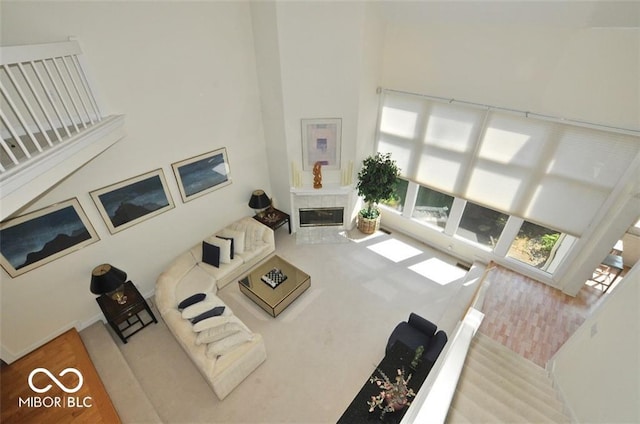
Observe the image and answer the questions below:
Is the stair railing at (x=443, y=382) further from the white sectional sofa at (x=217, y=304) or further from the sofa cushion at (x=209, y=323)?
the sofa cushion at (x=209, y=323)

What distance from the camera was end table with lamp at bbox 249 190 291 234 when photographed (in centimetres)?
631

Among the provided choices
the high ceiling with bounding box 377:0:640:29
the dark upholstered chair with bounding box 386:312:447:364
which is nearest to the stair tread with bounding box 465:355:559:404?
the dark upholstered chair with bounding box 386:312:447:364

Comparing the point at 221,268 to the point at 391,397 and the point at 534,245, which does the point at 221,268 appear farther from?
the point at 534,245

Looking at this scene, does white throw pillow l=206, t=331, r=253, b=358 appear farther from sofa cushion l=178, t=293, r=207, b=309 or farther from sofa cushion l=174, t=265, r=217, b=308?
sofa cushion l=174, t=265, r=217, b=308

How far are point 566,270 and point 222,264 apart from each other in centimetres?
642

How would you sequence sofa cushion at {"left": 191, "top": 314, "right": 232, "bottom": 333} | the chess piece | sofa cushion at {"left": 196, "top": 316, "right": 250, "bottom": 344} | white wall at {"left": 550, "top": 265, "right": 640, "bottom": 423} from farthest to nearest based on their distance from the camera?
the chess piece → sofa cushion at {"left": 191, "top": 314, "right": 232, "bottom": 333} → sofa cushion at {"left": 196, "top": 316, "right": 250, "bottom": 344} → white wall at {"left": 550, "top": 265, "right": 640, "bottom": 423}

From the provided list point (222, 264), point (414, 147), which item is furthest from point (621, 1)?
point (222, 264)

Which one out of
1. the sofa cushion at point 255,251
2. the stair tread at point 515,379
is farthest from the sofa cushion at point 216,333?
the stair tread at point 515,379

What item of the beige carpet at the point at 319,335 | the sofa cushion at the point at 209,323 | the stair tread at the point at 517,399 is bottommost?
the beige carpet at the point at 319,335

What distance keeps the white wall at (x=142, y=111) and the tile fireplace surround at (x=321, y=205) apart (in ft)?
5.60

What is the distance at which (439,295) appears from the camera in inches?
216

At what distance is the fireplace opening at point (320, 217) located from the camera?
6.77 m

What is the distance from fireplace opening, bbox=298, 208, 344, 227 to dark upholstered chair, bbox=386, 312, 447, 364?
2974mm

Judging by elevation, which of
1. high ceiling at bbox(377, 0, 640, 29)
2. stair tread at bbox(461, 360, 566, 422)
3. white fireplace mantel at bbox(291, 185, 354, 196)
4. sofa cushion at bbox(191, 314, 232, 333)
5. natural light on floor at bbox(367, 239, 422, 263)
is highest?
high ceiling at bbox(377, 0, 640, 29)
